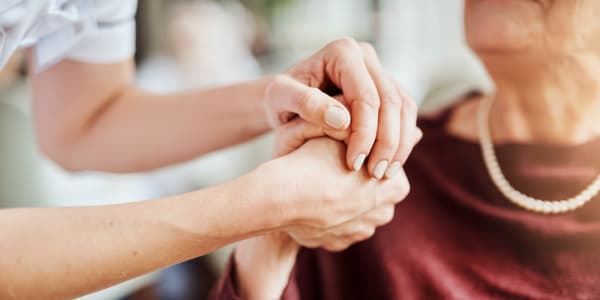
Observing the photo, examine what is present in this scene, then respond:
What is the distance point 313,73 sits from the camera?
0.60 metres

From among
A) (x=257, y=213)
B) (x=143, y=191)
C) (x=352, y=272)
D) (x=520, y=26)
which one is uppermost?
(x=520, y=26)

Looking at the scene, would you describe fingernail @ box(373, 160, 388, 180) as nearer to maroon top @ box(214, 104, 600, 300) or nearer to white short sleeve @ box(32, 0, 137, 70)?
maroon top @ box(214, 104, 600, 300)

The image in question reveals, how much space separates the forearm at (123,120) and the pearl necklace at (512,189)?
32 centimetres

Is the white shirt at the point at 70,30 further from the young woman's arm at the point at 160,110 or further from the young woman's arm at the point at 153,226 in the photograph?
the young woman's arm at the point at 153,226

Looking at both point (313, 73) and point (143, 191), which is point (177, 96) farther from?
point (143, 191)

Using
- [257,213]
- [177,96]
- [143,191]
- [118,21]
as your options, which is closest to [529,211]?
[257,213]

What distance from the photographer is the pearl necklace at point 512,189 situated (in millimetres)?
644

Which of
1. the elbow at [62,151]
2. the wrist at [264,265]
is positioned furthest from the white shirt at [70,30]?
the wrist at [264,265]

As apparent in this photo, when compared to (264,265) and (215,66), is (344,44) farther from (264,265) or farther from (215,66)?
(215,66)

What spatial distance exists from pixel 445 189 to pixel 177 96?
0.40m

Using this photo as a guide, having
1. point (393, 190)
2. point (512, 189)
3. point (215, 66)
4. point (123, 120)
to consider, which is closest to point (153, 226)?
point (393, 190)

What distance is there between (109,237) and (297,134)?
8.7 inches

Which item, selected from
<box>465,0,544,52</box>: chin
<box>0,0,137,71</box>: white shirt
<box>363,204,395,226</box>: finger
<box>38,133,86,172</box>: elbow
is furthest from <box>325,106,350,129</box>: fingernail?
<box>38,133,86,172</box>: elbow

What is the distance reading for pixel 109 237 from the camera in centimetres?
46
